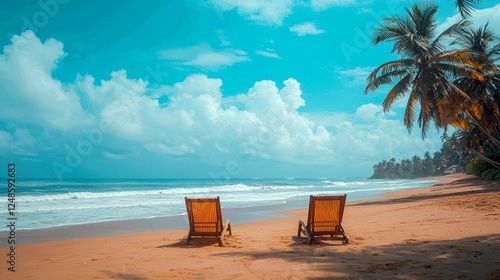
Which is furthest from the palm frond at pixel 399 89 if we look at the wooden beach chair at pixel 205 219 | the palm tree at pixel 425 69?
the wooden beach chair at pixel 205 219

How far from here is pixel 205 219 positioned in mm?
6902

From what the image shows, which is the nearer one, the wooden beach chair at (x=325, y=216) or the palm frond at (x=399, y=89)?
the wooden beach chair at (x=325, y=216)

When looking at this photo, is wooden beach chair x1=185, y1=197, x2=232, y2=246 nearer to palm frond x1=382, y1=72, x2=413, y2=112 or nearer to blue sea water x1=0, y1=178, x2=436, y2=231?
blue sea water x1=0, y1=178, x2=436, y2=231

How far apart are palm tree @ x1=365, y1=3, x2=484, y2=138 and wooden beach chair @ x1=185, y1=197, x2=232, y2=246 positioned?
471 inches

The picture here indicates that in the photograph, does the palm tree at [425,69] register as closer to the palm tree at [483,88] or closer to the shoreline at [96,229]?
the palm tree at [483,88]

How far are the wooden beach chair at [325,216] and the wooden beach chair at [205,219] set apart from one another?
1787 millimetres

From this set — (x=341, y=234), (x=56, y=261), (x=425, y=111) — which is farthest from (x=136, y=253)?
(x=425, y=111)

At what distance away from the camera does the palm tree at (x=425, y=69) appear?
14727mm

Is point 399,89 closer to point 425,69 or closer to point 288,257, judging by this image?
point 425,69

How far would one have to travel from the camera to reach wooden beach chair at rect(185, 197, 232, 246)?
6773 mm

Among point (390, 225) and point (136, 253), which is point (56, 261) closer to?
point (136, 253)

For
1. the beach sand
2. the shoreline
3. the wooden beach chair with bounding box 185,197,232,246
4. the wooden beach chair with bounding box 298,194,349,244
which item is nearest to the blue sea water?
the shoreline

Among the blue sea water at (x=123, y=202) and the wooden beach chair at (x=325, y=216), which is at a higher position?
the wooden beach chair at (x=325, y=216)

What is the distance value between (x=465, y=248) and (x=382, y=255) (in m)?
1.33
